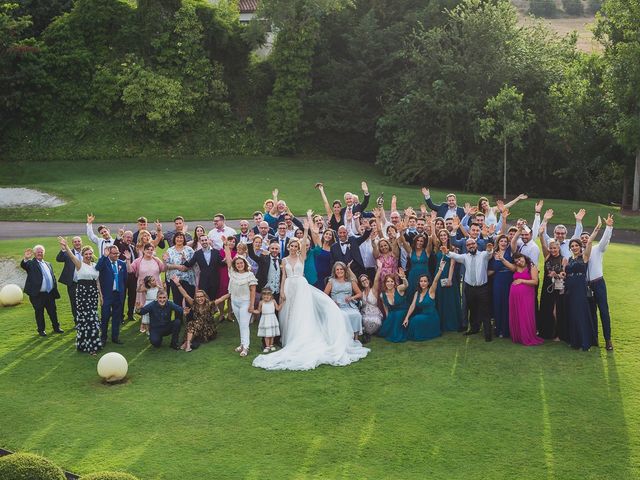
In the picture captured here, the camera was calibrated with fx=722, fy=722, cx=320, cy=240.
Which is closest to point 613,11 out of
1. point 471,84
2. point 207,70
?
point 471,84

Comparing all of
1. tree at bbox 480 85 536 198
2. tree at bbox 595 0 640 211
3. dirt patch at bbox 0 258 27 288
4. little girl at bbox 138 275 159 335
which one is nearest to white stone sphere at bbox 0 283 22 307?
dirt patch at bbox 0 258 27 288

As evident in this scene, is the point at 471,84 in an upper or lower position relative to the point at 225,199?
upper

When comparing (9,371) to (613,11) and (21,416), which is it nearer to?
(21,416)

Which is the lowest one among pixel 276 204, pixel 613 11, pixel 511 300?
pixel 511 300

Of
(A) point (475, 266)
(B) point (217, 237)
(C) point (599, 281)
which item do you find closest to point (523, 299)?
(A) point (475, 266)

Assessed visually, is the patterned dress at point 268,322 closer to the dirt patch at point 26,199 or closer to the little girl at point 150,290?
the little girl at point 150,290

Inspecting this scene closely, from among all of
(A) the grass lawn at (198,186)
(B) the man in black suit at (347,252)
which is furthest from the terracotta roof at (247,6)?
(B) the man in black suit at (347,252)

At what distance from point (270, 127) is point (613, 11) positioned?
72.8 feet

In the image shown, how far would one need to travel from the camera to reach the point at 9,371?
43.6 ft

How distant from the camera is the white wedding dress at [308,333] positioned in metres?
13.2

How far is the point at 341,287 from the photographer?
47.1 feet

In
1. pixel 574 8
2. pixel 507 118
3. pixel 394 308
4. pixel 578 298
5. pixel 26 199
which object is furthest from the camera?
pixel 574 8

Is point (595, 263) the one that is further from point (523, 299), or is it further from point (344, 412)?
point (344, 412)

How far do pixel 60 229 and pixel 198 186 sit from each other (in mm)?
9765
